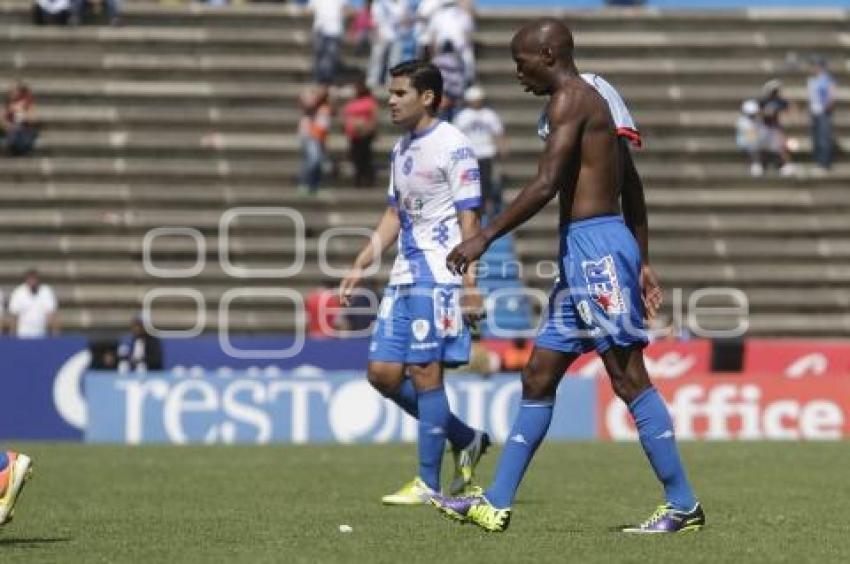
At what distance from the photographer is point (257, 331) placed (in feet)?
96.3

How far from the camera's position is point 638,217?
10781 mm

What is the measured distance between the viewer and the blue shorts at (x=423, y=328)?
13.1 meters

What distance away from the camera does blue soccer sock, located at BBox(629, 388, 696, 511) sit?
34.4ft

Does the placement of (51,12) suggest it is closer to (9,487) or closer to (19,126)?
(19,126)

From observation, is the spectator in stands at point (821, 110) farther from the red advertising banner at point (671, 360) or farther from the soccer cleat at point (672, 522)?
the soccer cleat at point (672, 522)

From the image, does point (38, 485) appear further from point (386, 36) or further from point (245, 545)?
point (386, 36)

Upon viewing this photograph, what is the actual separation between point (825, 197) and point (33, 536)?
78.1 feet

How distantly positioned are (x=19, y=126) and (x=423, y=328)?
19930mm

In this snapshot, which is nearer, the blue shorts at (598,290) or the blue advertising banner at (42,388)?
the blue shorts at (598,290)

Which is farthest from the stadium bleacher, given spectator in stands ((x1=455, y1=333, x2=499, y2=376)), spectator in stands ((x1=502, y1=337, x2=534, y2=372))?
spectator in stands ((x1=455, y1=333, x2=499, y2=376))

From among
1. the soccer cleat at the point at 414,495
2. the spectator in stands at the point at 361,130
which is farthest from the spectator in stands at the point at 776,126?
the soccer cleat at the point at 414,495

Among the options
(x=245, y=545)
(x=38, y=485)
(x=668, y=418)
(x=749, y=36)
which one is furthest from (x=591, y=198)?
(x=749, y=36)

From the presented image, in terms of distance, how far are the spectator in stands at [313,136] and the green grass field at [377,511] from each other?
10.9 metres

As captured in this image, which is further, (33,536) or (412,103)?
(412,103)
